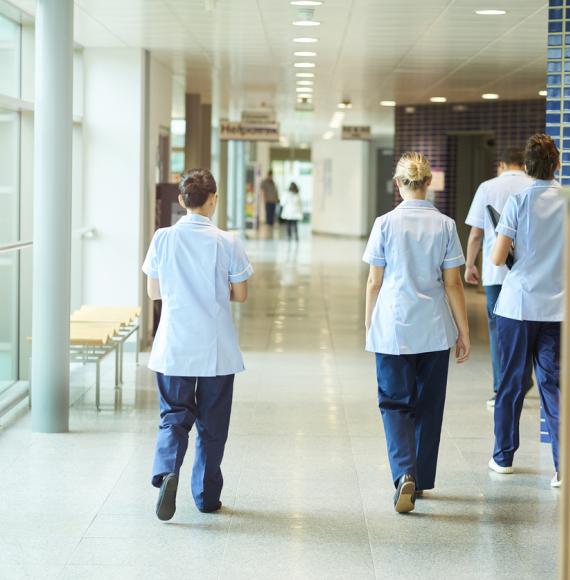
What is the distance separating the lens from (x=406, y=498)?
512 cm

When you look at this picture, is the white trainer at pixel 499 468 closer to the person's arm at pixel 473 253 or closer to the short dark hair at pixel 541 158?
the short dark hair at pixel 541 158

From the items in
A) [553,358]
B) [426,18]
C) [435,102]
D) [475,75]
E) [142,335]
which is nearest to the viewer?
[553,358]

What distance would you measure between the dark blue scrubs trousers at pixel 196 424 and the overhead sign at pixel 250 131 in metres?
14.8

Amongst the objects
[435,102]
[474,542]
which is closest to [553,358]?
[474,542]

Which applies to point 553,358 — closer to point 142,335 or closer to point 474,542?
point 474,542

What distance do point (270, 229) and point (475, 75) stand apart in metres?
25.0

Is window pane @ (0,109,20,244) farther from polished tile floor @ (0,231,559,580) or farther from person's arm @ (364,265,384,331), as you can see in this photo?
person's arm @ (364,265,384,331)

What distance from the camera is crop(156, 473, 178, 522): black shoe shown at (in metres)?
4.86

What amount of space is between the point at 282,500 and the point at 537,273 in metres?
1.69

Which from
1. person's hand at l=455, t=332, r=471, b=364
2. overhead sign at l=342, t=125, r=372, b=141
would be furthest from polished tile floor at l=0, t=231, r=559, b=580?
overhead sign at l=342, t=125, r=372, b=141

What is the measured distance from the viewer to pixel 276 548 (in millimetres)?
4656

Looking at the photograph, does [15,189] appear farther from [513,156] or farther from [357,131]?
[357,131]

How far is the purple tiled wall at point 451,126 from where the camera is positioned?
17.6 meters

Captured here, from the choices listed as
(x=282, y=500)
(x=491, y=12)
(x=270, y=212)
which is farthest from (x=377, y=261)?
(x=270, y=212)
